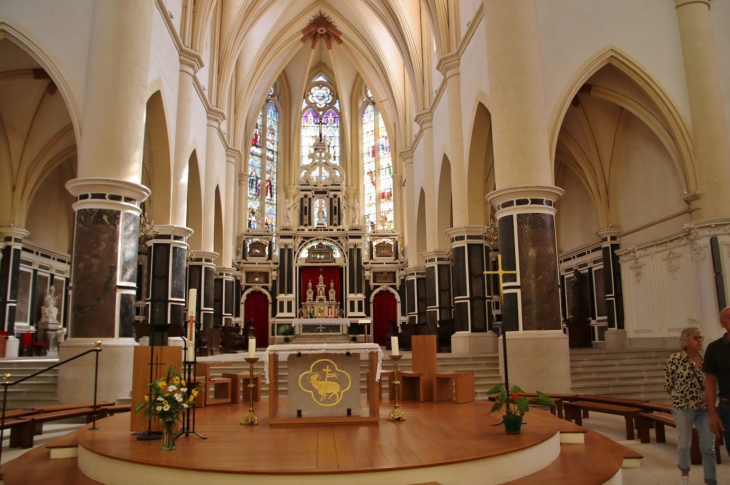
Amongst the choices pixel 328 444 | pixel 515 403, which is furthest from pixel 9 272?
pixel 515 403

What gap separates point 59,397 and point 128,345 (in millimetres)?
1369

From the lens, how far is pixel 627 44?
511 inches

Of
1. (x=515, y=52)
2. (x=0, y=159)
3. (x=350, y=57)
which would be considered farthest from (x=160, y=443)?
(x=350, y=57)

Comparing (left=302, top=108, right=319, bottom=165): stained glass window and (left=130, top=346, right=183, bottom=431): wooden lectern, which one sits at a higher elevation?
(left=302, top=108, right=319, bottom=165): stained glass window

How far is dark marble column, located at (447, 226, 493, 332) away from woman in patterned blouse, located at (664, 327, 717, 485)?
401 inches

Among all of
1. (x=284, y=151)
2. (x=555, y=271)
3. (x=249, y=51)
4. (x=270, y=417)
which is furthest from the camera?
(x=284, y=151)

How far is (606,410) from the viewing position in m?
7.91

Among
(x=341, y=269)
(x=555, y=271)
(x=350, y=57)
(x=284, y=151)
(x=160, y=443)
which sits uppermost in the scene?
(x=350, y=57)

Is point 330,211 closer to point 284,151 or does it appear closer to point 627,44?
point 284,151

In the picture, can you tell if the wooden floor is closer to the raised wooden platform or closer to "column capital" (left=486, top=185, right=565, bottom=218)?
the raised wooden platform

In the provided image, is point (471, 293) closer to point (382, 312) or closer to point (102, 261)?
point (102, 261)

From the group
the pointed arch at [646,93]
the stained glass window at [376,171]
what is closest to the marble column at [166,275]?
the pointed arch at [646,93]

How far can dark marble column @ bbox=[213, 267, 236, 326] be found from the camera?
23344mm

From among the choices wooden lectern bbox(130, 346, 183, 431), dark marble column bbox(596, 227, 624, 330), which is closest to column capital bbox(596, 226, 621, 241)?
dark marble column bbox(596, 227, 624, 330)
